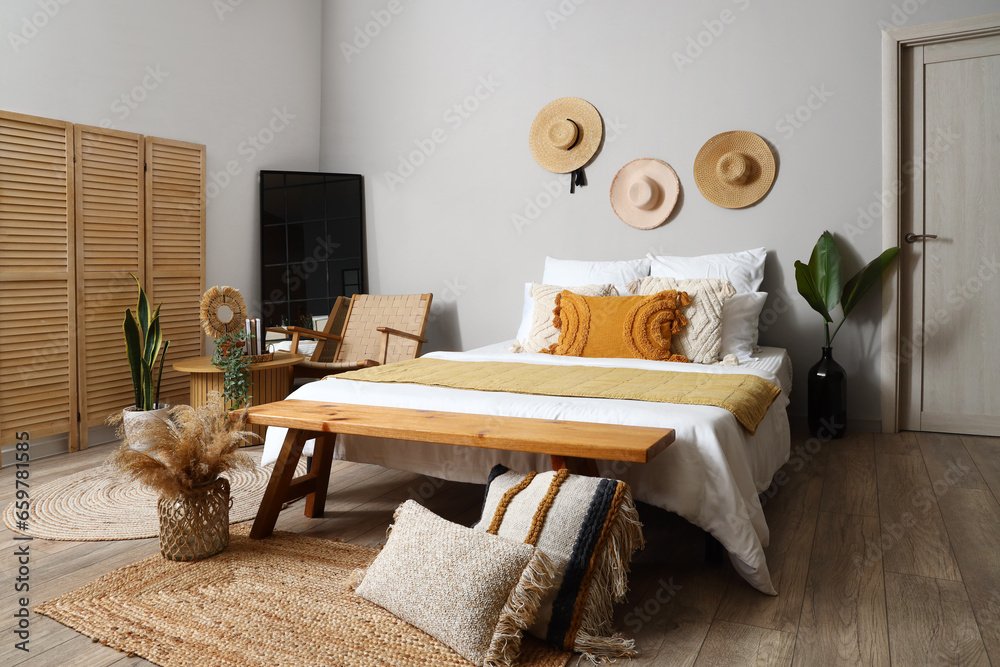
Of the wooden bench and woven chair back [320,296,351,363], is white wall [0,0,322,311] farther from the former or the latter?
the wooden bench

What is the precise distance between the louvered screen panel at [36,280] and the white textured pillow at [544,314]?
2374mm

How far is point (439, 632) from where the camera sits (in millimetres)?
1700

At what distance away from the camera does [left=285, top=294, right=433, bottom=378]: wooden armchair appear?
4.53m

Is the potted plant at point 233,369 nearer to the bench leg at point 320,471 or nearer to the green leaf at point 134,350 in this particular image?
the green leaf at point 134,350

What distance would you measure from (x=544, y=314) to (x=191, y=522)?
79.2 inches

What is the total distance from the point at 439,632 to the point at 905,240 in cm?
339

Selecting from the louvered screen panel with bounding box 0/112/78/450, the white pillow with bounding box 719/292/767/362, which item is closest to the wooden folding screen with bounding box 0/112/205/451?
the louvered screen panel with bounding box 0/112/78/450

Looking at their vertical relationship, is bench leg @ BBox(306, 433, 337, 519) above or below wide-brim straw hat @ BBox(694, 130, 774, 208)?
below

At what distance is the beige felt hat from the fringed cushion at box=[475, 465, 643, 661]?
267 cm
